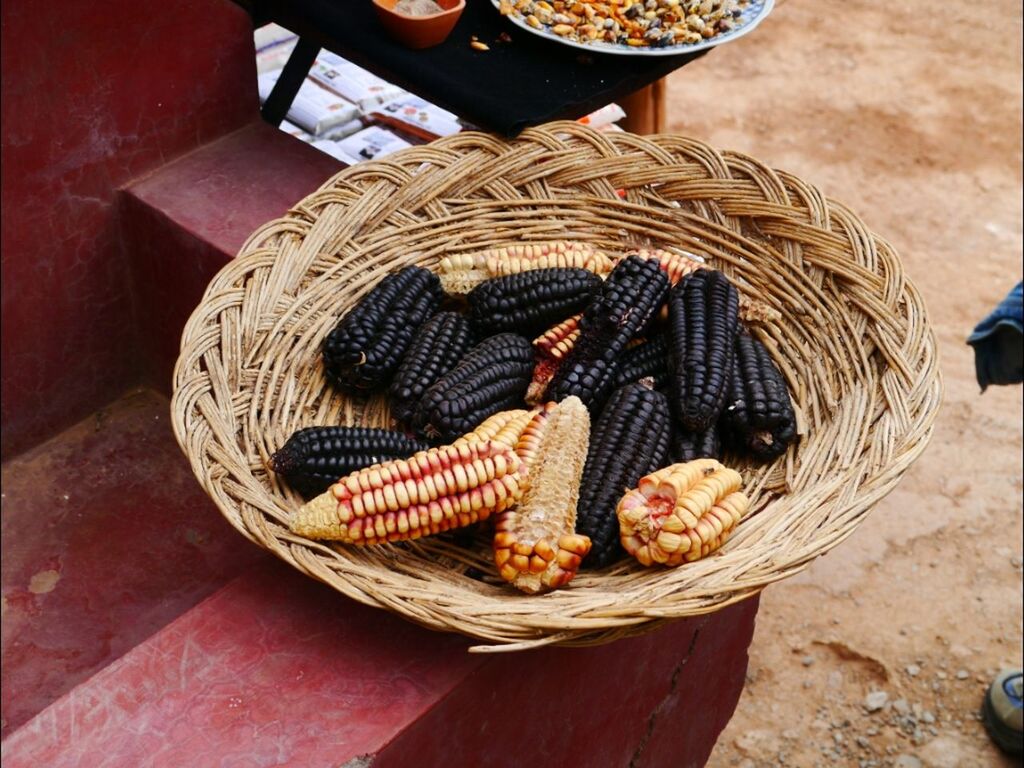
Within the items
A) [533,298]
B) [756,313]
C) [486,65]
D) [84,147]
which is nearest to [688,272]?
[756,313]

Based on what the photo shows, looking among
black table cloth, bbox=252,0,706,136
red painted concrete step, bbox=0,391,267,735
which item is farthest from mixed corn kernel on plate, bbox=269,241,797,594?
red painted concrete step, bbox=0,391,267,735

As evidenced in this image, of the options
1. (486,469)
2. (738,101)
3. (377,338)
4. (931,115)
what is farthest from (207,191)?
(931,115)

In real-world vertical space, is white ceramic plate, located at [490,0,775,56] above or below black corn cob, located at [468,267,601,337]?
above

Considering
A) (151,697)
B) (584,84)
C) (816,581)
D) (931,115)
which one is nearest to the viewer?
(151,697)

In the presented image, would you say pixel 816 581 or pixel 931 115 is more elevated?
pixel 931 115

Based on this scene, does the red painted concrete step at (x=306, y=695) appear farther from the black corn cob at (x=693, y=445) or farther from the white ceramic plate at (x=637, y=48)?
the white ceramic plate at (x=637, y=48)

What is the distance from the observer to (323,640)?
84.8 inches

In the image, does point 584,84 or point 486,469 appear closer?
point 486,469

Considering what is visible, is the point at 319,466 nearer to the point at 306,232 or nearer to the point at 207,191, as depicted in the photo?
the point at 306,232

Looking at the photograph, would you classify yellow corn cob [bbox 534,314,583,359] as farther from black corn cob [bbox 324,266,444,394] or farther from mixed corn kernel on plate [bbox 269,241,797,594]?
black corn cob [bbox 324,266,444,394]

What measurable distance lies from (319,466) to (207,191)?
159 centimetres

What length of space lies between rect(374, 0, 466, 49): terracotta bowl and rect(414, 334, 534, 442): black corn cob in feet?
3.86

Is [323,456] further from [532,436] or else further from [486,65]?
[486,65]

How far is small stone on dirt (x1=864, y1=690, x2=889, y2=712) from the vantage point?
382cm
